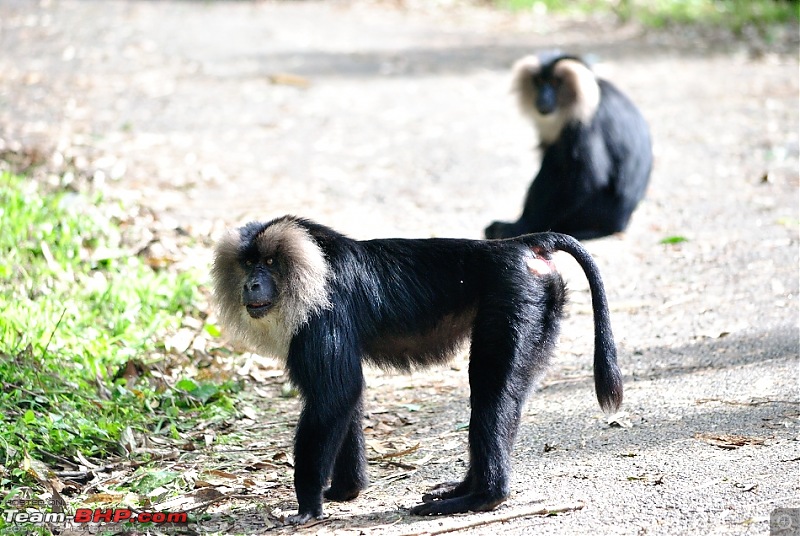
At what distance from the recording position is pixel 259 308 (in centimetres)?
385

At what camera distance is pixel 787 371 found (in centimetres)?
482

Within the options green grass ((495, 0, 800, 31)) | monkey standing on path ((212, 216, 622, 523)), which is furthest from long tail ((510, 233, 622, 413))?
green grass ((495, 0, 800, 31))

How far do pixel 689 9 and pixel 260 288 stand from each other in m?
12.5

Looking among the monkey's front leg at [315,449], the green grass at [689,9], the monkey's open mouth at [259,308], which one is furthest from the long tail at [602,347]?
the green grass at [689,9]

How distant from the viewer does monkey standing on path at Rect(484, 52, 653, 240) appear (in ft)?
23.2

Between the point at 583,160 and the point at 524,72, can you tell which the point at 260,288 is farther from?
the point at 524,72

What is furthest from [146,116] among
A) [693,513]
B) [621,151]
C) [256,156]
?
[693,513]

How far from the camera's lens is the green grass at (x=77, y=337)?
14.5 ft

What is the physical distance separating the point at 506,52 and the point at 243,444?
30.3ft

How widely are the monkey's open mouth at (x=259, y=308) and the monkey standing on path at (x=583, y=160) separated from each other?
3.26 meters

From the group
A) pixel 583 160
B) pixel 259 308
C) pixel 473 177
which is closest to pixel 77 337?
pixel 259 308

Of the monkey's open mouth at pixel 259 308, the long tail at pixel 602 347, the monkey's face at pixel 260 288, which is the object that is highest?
the monkey's face at pixel 260 288

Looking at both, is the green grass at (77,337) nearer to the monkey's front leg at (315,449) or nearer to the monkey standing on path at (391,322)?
the monkey standing on path at (391,322)

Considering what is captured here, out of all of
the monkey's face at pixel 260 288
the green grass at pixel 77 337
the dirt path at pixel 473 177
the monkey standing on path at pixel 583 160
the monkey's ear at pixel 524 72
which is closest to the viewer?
the monkey's face at pixel 260 288
